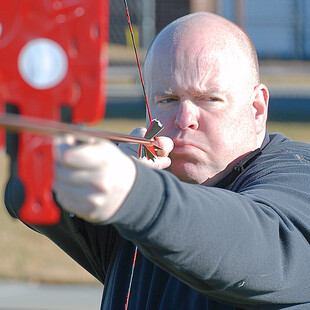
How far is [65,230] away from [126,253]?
186mm

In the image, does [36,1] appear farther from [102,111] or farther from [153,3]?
[153,3]

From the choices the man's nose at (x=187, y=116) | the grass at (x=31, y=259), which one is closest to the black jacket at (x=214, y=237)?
the man's nose at (x=187, y=116)

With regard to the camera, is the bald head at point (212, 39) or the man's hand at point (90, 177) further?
the bald head at point (212, 39)

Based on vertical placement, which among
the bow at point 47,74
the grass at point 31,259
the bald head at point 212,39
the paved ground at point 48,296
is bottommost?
the grass at point 31,259

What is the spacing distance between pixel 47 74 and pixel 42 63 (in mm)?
23

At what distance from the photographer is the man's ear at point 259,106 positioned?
6.11 feet

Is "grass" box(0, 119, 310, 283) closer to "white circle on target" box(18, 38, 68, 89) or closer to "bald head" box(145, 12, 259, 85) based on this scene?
"bald head" box(145, 12, 259, 85)

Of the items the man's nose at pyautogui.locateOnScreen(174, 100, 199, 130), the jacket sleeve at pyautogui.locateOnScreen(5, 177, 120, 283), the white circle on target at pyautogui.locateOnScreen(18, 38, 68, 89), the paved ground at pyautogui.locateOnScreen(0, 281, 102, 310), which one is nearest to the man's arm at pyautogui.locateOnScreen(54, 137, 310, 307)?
the white circle on target at pyautogui.locateOnScreen(18, 38, 68, 89)

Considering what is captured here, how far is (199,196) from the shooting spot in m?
1.22

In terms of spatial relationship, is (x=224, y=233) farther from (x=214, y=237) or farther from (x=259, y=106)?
(x=259, y=106)

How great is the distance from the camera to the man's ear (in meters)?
1.86

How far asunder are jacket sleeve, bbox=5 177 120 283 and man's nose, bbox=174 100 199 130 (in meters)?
0.34

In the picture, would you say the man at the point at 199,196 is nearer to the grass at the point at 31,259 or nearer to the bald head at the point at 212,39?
the bald head at the point at 212,39

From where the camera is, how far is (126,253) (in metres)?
1.80
